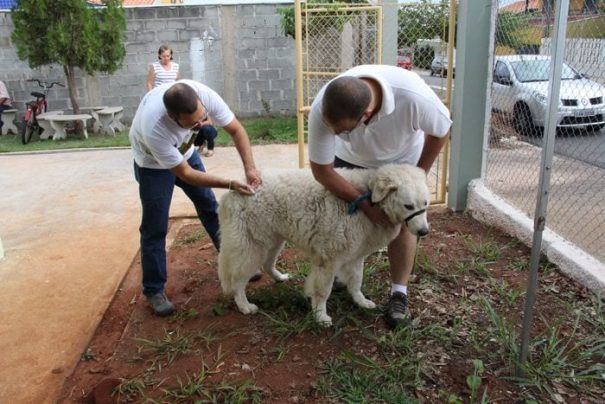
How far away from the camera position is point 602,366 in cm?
269

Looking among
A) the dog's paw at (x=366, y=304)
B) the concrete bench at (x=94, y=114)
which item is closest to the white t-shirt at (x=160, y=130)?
the dog's paw at (x=366, y=304)

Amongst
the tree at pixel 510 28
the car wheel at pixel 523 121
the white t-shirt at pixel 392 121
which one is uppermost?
the tree at pixel 510 28

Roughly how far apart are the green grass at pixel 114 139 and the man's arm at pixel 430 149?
259 inches

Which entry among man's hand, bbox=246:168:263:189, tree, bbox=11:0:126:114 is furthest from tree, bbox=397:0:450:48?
tree, bbox=11:0:126:114

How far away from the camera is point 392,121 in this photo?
281 centimetres

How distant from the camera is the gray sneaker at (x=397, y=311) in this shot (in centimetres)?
318

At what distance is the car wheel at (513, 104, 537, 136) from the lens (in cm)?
437

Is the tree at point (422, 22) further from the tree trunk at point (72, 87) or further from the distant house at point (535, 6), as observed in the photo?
the tree trunk at point (72, 87)

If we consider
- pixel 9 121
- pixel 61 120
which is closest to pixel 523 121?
pixel 61 120

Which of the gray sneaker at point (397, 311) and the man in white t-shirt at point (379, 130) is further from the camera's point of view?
the gray sneaker at point (397, 311)

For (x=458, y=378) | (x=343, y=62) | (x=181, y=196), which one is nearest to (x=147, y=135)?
(x=458, y=378)

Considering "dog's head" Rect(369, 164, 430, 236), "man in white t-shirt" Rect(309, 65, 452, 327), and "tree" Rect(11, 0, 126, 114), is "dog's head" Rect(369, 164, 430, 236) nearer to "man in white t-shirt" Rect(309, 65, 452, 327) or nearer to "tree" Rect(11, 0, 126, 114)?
"man in white t-shirt" Rect(309, 65, 452, 327)

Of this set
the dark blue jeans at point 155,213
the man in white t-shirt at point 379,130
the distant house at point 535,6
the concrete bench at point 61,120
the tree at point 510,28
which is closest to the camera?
the man in white t-shirt at point 379,130

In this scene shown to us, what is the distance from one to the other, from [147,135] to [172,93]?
0.36 m
